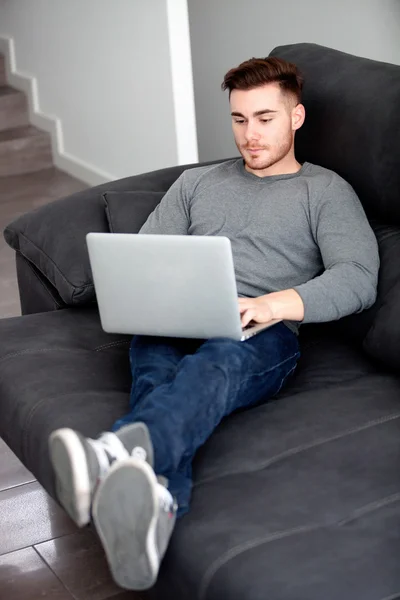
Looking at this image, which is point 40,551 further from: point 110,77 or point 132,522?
point 110,77

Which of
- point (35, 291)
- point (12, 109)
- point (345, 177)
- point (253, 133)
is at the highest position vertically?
point (253, 133)

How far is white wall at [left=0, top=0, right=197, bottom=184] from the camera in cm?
434

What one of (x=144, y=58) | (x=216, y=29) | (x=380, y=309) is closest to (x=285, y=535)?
(x=380, y=309)

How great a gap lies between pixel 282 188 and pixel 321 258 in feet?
0.64

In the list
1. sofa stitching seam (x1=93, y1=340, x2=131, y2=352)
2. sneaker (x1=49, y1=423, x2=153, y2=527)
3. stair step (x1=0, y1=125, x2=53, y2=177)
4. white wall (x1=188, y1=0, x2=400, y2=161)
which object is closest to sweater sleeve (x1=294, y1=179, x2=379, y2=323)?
sofa stitching seam (x1=93, y1=340, x2=131, y2=352)

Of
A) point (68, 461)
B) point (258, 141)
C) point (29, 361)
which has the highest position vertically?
point (258, 141)

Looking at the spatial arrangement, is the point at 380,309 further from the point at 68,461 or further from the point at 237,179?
A: the point at 68,461

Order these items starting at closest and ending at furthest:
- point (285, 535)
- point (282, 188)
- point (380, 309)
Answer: point (285, 535) → point (380, 309) → point (282, 188)

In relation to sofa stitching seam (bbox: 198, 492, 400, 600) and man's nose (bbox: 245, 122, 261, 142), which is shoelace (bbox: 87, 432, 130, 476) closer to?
sofa stitching seam (bbox: 198, 492, 400, 600)

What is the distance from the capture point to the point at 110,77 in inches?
192

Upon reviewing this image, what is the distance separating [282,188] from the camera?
2475 millimetres

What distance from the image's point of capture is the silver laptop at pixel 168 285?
199 centimetres

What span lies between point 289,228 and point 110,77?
107 inches

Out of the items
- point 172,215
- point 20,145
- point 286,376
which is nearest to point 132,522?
point 286,376
